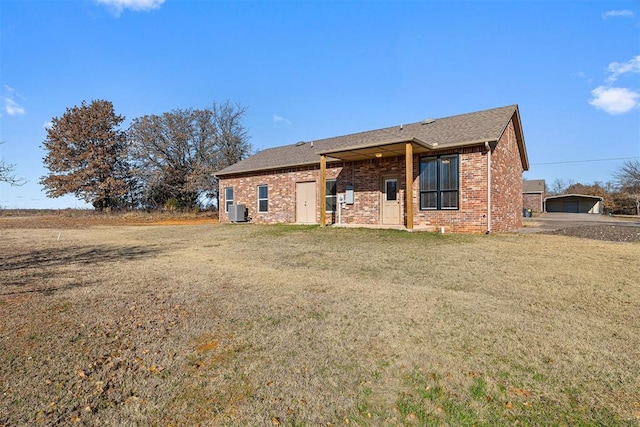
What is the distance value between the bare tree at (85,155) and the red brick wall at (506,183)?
3026 cm

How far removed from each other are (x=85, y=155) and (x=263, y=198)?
21293 millimetres

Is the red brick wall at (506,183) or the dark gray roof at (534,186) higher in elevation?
the dark gray roof at (534,186)

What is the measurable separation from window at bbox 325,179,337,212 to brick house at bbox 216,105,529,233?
0.05 m

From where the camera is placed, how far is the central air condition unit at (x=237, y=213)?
18250 millimetres

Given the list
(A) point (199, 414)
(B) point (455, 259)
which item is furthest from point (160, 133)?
(A) point (199, 414)

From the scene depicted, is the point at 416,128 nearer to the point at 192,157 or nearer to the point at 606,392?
the point at 606,392

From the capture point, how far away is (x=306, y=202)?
1602 cm

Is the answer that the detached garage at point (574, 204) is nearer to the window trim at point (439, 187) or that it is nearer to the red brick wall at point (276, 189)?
the window trim at point (439, 187)

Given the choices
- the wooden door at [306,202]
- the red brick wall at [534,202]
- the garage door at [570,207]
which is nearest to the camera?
the wooden door at [306,202]

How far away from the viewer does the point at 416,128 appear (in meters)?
15.2

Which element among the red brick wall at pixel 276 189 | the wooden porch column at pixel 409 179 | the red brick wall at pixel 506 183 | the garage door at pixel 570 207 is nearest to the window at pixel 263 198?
the red brick wall at pixel 276 189

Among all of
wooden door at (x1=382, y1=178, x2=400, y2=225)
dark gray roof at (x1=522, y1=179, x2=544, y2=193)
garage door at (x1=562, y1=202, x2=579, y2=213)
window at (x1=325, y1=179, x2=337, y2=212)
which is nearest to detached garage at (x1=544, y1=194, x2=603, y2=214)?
garage door at (x1=562, y1=202, x2=579, y2=213)

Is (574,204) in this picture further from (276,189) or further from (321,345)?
(321,345)

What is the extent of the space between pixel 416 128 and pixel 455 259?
31.8 ft
